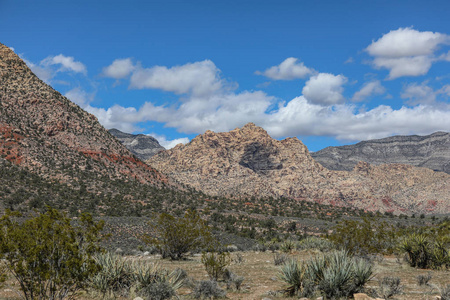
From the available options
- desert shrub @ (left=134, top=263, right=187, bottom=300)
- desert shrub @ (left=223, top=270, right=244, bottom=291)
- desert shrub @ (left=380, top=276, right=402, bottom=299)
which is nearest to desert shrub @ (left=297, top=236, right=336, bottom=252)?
desert shrub @ (left=380, top=276, right=402, bottom=299)

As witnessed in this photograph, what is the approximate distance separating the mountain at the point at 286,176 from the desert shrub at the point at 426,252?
263ft

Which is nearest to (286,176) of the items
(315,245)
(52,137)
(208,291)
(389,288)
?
(52,137)

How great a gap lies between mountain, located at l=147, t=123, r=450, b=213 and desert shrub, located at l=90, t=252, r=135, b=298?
85262mm

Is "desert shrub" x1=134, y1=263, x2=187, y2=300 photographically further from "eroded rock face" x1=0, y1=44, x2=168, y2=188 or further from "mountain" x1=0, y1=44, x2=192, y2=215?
"eroded rock face" x1=0, y1=44, x2=168, y2=188

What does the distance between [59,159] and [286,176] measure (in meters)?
86.0

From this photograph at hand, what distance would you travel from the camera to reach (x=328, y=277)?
32.4 ft

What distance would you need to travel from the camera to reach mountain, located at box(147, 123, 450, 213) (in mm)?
107188

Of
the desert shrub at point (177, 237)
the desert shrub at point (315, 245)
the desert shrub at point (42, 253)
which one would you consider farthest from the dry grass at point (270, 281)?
the desert shrub at point (315, 245)

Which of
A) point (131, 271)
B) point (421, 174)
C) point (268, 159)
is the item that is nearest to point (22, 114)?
point (131, 271)

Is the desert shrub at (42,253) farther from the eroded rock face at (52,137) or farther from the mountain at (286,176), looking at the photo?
the mountain at (286,176)

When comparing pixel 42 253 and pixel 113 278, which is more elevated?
pixel 42 253

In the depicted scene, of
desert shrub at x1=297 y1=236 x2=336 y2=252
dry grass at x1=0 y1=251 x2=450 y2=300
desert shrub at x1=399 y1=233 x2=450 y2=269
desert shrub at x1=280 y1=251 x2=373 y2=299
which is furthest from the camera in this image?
desert shrub at x1=297 y1=236 x2=336 y2=252

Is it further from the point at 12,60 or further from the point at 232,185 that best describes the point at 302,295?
the point at 232,185

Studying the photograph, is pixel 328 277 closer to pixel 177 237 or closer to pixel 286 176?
pixel 177 237
